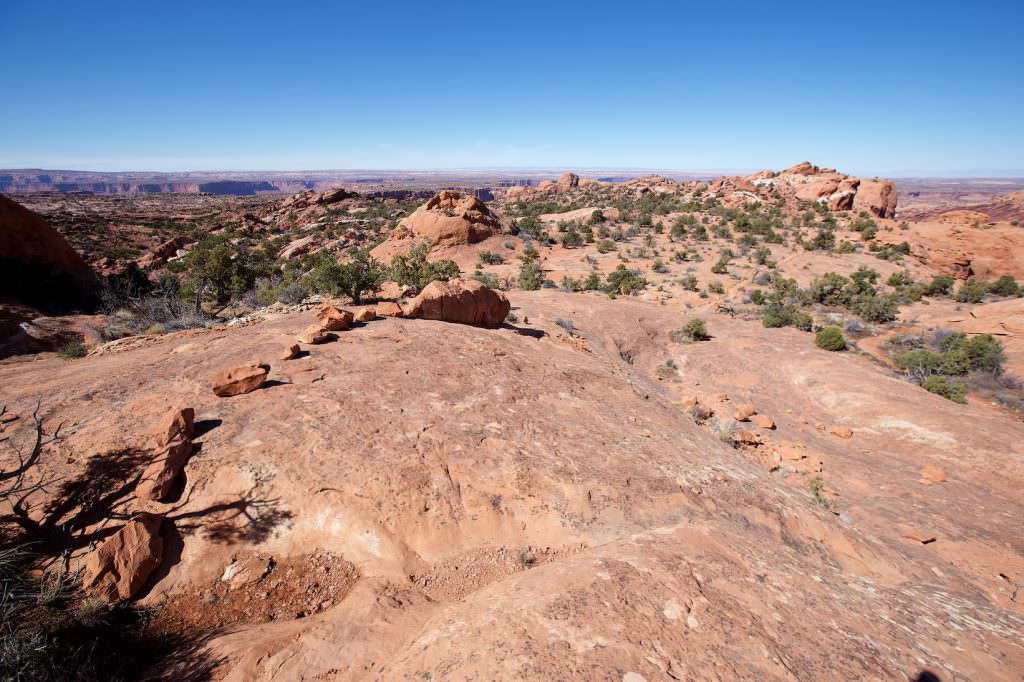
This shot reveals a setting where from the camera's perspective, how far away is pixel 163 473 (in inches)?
173

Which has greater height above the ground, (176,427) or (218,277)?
(218,277)

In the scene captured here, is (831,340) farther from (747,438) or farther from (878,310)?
(747,438)

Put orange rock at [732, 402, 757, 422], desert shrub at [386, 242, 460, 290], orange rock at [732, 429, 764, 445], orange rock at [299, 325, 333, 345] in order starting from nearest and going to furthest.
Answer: orange rock at [299, 325, 333, 345], orange rock at [732, 429, 764, 445], orange rock at [732, 402, 757, 422], desert shrub at [386, 242, 460, 290]

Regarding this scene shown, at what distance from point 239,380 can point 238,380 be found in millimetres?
14

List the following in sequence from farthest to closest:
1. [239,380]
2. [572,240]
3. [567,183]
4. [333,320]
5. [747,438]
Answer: [567,183] < [572,240] < [747,438] < [333,320] < [239,380]

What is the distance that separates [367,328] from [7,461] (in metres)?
5.13

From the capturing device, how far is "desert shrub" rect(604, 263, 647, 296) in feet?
67.1

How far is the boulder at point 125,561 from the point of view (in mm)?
3436

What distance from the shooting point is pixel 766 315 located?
648 inches

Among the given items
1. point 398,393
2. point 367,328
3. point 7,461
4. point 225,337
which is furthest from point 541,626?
point 225,337

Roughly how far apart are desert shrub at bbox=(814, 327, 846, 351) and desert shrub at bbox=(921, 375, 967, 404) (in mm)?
2425

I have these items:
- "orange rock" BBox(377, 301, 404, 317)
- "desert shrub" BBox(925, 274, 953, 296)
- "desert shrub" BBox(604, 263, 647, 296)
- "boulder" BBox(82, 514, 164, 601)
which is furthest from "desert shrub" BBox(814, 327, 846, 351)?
"boulder" BBox(82, 514, 164, 601)

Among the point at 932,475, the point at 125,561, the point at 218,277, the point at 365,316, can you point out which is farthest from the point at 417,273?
the point at 932,475

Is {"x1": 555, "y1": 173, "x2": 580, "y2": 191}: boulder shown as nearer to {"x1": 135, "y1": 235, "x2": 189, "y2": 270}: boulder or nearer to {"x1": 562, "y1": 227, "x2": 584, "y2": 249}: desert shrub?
{"x1": 562, "y1": 227, "x2": 584, "y2": 249}: desert shrub
